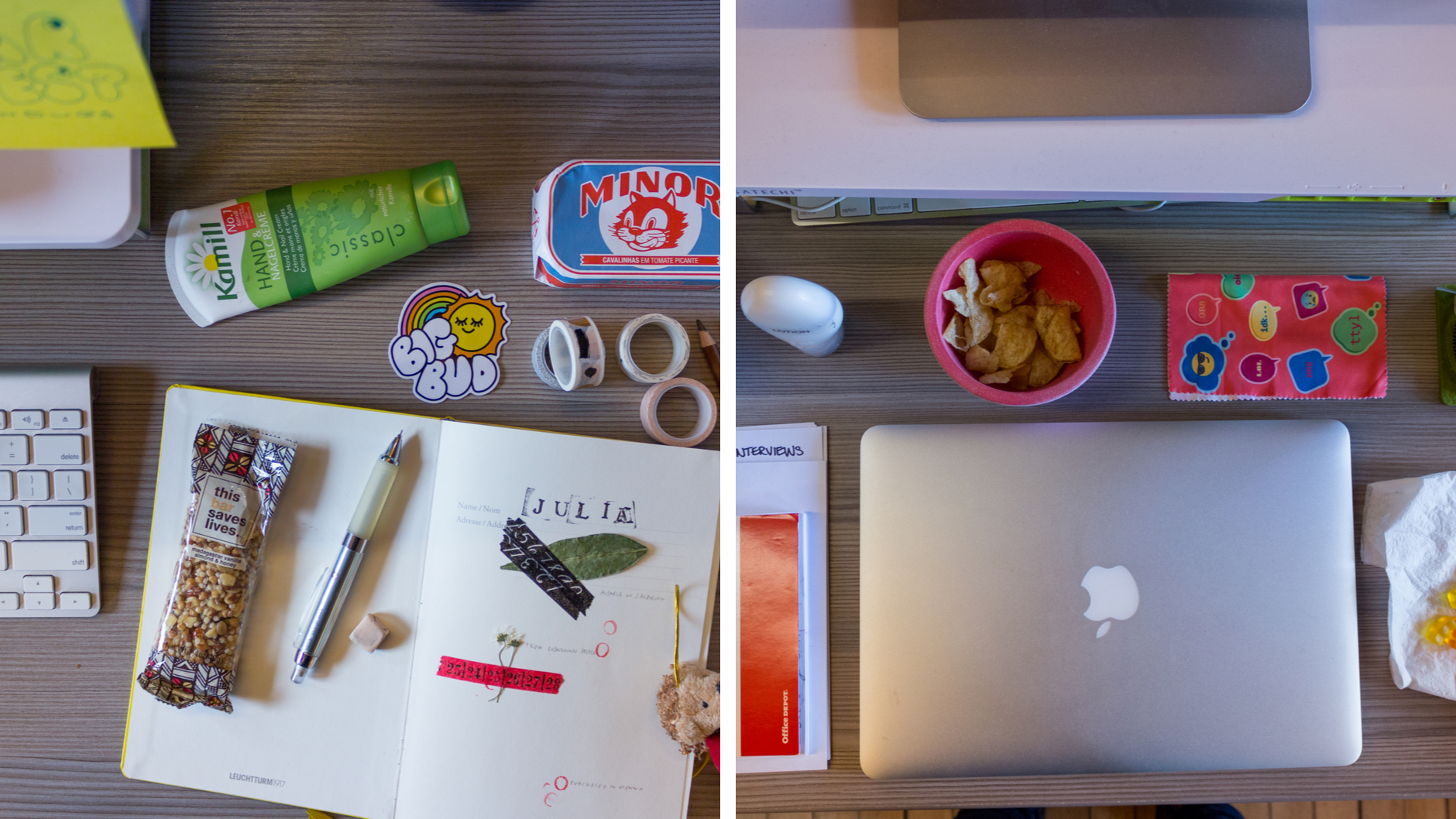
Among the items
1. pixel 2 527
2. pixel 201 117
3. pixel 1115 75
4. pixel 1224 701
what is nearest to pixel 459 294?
pixel 201 117

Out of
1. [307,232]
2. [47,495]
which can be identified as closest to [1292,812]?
[307,232]

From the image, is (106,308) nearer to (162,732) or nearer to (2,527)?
(2,527)

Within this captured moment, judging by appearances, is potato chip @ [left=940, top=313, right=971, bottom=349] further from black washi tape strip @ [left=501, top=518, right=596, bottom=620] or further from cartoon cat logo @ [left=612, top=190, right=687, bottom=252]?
black washi tape strip @ [left=501, top=518, right=596, bottom=620]

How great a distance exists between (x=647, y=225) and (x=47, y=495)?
1.75ft

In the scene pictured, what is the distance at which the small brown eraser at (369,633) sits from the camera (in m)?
0.67

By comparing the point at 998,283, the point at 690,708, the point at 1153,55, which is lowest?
the point at 690,708

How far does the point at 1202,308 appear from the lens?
0.70 m

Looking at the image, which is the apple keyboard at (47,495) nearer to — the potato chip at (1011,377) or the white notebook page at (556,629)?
the white notebook page at (556,629)

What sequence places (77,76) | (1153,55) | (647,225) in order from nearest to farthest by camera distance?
1. (77,76)
2. (1153,55)
3. (647,225)

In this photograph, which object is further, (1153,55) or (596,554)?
(596,554)

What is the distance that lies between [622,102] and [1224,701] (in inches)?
26.8

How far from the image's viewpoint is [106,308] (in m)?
0.69

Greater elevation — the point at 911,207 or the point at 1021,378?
the point at 911,207

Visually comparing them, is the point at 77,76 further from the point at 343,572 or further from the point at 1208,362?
the point at 1208,362
